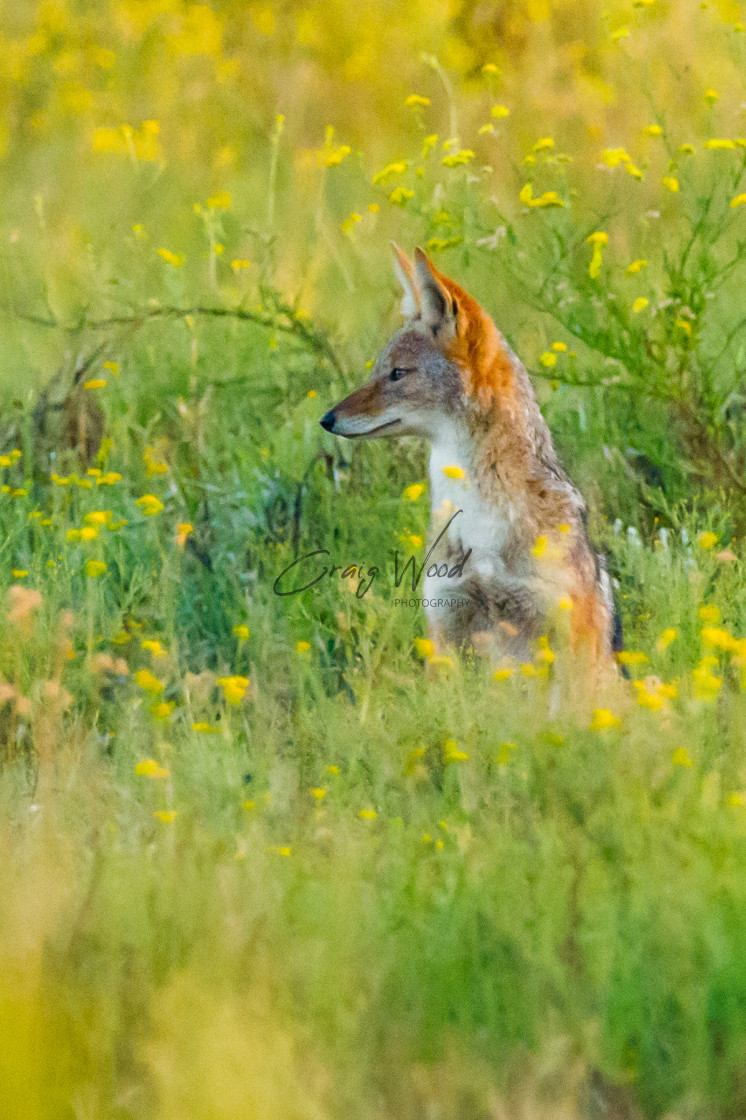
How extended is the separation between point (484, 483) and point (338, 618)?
0.63m

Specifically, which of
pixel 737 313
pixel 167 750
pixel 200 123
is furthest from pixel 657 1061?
pixel 200 123

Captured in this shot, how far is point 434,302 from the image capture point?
4082mm

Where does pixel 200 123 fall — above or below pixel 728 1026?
above

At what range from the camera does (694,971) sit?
208 cm

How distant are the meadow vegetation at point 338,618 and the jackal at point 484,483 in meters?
0.15

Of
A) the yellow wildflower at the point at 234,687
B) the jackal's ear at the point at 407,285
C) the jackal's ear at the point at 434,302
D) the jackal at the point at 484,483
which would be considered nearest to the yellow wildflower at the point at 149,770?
the yellow wildflower at the point at 234,687

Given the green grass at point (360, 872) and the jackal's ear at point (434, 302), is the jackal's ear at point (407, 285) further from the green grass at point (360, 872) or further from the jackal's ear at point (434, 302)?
the green grass at point (360, 872)

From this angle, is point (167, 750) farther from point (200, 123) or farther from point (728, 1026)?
point (200, 123)

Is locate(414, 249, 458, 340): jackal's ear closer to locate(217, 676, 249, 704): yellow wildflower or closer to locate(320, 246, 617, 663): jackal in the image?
locate(320, 246, 617, 663): jackal

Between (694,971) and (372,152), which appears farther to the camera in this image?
(372,152)

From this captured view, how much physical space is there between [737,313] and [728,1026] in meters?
4.13

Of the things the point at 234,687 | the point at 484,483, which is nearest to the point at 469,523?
the point at 484,483

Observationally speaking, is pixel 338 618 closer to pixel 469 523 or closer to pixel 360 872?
pixel 469 523

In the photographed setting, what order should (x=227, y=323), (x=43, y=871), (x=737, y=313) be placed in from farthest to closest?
(x=227, y=323)
(x=737, y=313)
(x=43, y=871)
